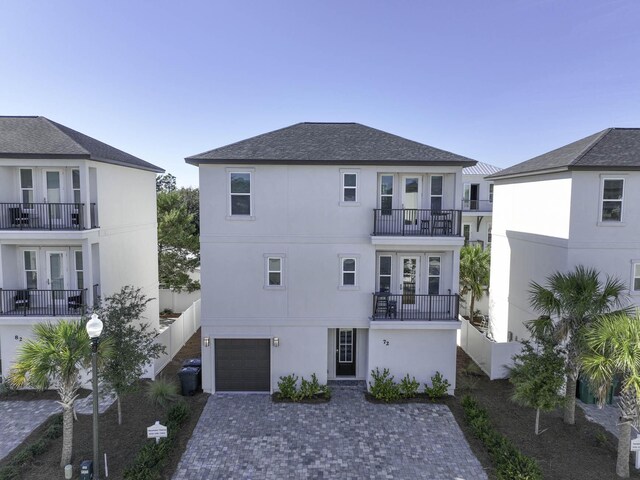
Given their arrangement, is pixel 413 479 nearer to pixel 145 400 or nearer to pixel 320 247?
pixel 320 247

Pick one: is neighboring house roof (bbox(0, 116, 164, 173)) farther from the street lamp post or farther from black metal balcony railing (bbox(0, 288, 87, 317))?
the street lamp post

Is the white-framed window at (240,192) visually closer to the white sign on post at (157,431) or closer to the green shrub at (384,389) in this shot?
the white sign on post at (157,431)

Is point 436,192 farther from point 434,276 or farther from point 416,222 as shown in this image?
point 434,276

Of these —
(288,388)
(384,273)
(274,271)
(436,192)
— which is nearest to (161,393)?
(288,388)

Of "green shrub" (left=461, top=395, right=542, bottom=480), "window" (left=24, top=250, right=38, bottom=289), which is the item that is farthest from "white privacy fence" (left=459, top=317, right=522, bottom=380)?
"window" (left=24, top=250, right=38, bottom=289)

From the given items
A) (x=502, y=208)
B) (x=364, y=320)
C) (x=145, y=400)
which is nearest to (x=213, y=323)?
(x=145, y=400)

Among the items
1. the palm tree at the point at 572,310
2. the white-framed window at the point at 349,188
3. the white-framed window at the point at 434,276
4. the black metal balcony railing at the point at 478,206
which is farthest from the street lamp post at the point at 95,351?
the black metal balcony railing at the point at 478,206
